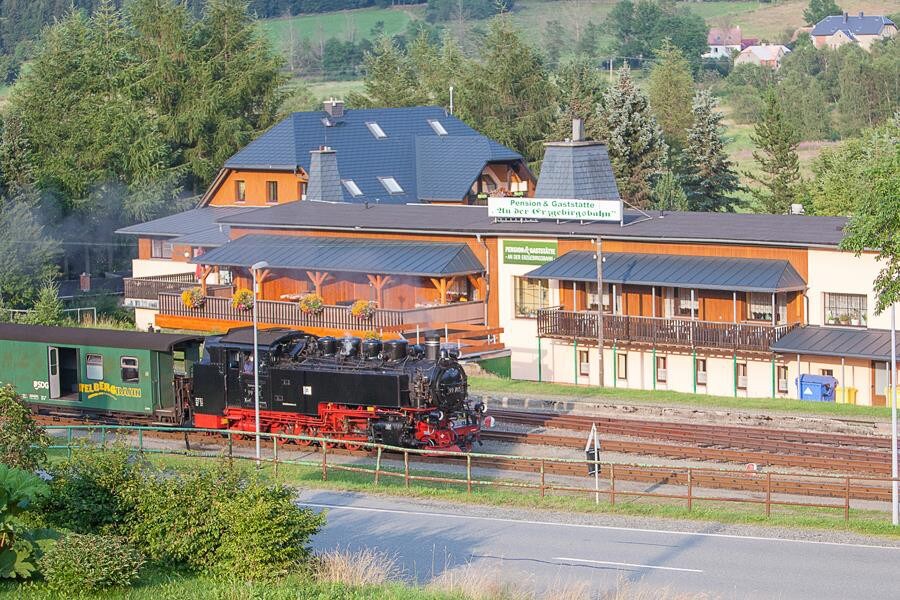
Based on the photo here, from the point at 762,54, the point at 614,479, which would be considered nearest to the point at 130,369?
the point at 614,479

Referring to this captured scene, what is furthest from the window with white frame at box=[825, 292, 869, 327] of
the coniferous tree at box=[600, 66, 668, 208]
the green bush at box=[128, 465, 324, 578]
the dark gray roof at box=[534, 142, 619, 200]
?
the coniferous tree at box=[600, 66, 668, 208]

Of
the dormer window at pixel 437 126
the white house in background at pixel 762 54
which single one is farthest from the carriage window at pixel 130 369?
the white house in background at pixel 762 54

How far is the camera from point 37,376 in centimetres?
3672

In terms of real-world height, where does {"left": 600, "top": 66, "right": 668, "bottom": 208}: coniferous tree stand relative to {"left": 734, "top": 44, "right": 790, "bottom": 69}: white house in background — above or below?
below

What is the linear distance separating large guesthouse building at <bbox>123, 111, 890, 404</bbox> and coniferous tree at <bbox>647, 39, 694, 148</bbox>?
147 feet

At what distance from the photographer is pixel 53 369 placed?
3653cm

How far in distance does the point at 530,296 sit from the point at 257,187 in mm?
21476

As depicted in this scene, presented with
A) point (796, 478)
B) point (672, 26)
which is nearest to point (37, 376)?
point (796, 478)

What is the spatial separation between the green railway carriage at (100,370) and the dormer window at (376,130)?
2997 cm

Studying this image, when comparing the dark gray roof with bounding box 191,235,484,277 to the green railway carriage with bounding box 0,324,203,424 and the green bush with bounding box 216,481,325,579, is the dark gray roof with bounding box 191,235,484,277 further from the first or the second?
the green bush with bounding box 216,481,325,579

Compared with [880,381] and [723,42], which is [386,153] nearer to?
[880,381]

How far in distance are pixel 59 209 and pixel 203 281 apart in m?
23.6

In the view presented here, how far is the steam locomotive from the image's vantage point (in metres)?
31.0

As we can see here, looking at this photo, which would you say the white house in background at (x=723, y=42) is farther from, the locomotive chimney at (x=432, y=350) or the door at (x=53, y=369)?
the locomotive chimney at (x=432, y=350)
